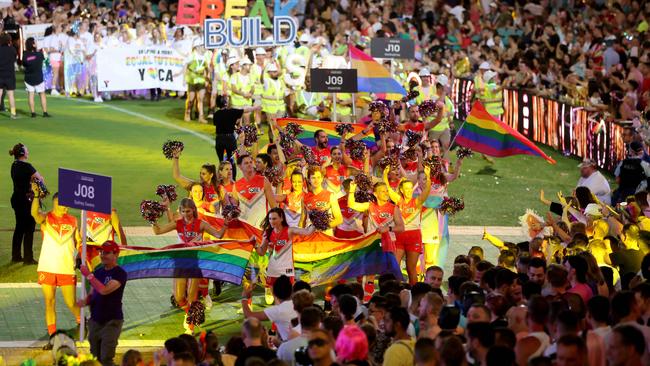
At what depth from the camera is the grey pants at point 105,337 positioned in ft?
44.2

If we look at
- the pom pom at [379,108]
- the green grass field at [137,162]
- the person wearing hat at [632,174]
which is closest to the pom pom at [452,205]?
the person wearing hat at [632,174]

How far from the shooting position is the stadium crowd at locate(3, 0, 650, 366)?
1065 cm

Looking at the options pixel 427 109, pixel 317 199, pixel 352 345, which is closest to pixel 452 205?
pixel 317 199

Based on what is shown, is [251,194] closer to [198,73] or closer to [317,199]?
[317,199]

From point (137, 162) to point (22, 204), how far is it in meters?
9.45

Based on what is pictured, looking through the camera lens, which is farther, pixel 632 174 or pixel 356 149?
pixel 632 174

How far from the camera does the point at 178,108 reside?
3656 centimetres

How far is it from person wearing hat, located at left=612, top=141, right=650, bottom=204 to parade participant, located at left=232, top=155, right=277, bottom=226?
5651 millimetres

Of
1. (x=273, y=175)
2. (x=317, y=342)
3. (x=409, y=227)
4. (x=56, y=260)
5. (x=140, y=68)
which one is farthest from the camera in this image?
(x=140, y=68)

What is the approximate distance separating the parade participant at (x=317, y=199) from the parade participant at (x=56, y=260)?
9.96 ft

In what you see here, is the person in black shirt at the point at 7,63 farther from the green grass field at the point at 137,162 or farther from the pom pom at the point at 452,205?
the pom pom at the point at 452,205

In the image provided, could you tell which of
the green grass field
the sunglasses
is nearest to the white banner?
the green grass field

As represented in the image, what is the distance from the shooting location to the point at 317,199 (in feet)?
56.2

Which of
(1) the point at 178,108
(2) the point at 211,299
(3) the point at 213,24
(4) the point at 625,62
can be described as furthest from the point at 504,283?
(1) the point at 178,108
